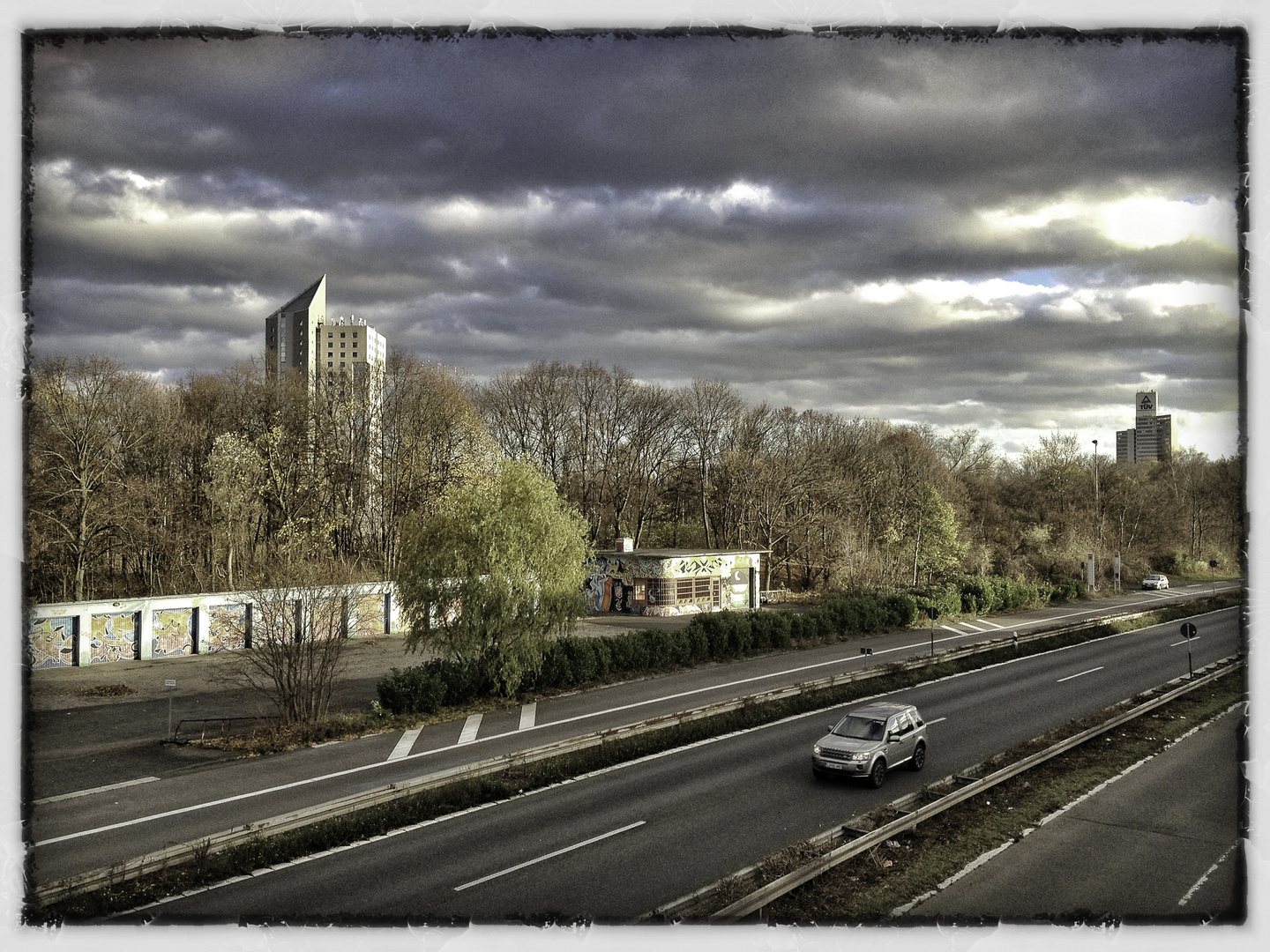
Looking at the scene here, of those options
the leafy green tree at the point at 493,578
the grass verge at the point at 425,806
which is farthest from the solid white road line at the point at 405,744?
the grass verge at the point at 425,806

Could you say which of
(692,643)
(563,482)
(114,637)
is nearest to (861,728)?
(692,643)

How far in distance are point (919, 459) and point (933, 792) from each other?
59200mm

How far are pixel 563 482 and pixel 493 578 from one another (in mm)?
35453

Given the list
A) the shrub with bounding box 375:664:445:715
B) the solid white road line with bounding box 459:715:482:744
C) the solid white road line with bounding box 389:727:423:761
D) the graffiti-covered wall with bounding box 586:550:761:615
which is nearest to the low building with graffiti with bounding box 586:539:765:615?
the graffiti-covered wall with bounding box 586:550:761:615

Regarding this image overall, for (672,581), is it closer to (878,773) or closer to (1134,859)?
(878,773)

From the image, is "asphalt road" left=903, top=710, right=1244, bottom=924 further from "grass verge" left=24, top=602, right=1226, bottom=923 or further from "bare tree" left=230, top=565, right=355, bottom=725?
"bare tree" left=230, top=565, right=355, bottom=725

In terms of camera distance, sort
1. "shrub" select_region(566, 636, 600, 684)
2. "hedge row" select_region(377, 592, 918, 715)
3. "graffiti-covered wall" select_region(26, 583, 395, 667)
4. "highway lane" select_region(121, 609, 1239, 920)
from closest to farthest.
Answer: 1. "highway lane" select_region(121, 609, 1239, 920)
2. "hedge row" select_region(377, 592, 918, 715)
3. "shrub" select_region(566, 636, 600, 684)
4. "graffiti-covered wall" select_region(26, 583, 395, 667)

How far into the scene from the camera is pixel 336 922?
21.0 feet

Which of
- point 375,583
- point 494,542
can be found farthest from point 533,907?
point 375,583

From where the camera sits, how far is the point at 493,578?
78.2ft

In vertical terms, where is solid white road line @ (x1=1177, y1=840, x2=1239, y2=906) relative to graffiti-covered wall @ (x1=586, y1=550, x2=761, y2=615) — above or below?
above

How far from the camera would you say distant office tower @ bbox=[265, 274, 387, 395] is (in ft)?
157

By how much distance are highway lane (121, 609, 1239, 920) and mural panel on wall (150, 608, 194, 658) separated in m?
24.2

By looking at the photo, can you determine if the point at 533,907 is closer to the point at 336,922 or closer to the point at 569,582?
the point at 336,922
